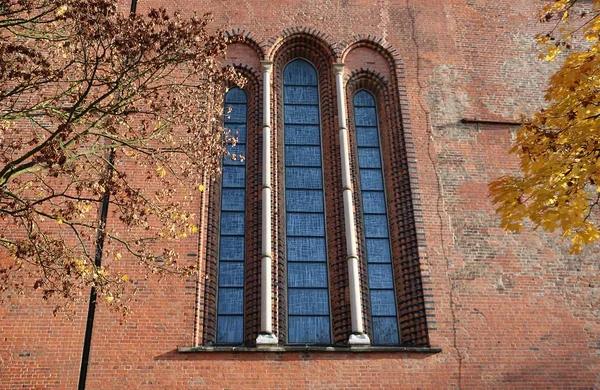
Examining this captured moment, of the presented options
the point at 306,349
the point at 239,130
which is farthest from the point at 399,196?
the point at 306,349

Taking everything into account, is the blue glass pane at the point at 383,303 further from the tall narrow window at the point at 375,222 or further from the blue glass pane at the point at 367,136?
the blue glass pane at the point at 367,136

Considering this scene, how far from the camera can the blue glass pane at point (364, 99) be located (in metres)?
12.1

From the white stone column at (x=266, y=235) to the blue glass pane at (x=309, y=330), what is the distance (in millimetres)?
487

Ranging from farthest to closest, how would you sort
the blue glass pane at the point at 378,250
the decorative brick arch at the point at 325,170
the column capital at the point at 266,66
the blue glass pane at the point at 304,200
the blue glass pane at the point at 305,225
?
the column capital at the point at 266,66 → the blue glass pane at the point at 304,200 → the blue glass pane at the point at 305,225 → the blue glass pane at the point at 378,250 → the decorative brick arch at the point at 325,170

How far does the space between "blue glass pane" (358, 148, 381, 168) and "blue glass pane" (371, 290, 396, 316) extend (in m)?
2.32

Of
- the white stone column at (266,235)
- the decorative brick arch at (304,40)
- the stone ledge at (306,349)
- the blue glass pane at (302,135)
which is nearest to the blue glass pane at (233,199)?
the white stone column at (266,235)

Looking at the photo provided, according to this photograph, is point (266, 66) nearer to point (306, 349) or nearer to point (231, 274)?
point (231, 274)

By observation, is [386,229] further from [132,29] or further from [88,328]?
[132,29]

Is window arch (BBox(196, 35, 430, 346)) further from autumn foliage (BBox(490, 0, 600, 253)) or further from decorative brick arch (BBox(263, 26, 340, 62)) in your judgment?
autumn foliage (BBox(490, 0, 600, 253))

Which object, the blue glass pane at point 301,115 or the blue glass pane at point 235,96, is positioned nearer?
the blue glass pane at point 301,115

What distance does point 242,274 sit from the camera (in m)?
10.2

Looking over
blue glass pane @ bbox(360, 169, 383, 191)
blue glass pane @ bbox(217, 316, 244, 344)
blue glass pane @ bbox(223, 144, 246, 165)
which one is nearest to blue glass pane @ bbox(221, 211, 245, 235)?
blue glass pane @ bbox(223, 144, 246, 165)

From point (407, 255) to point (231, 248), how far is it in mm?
2787

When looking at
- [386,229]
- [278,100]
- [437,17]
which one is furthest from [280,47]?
[386,229]
